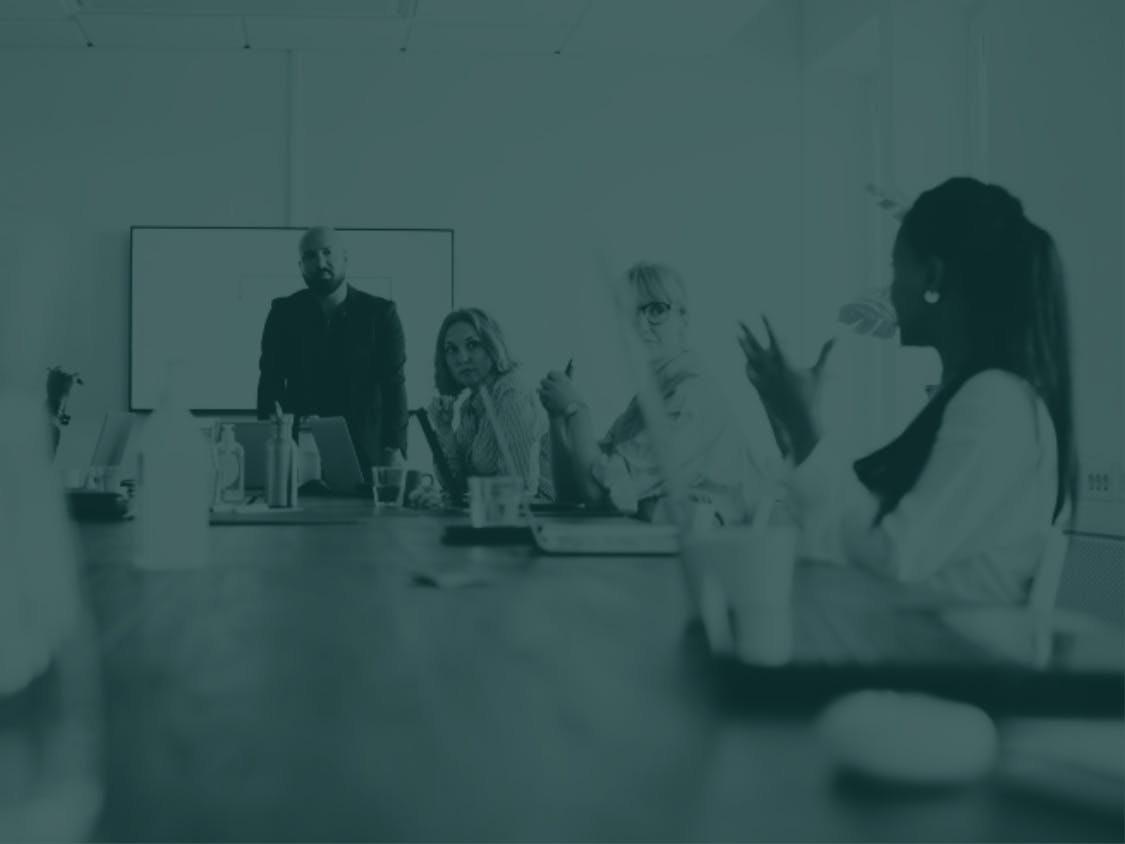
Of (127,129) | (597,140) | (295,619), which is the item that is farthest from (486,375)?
(295,619)

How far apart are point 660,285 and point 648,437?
2.26 feet

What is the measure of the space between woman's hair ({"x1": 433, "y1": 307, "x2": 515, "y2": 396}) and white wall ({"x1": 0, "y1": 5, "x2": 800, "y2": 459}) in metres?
1.45

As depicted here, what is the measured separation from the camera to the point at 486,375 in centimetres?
379

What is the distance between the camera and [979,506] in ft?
5.15

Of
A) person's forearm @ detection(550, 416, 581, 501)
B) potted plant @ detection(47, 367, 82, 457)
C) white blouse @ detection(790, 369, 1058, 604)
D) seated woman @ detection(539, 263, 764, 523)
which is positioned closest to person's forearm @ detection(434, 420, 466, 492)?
seated woman @ detection(539, 263, 764, 523)

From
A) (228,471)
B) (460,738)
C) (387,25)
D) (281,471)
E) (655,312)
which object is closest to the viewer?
(460,738)

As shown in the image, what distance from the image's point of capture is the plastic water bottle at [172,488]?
4.18ft

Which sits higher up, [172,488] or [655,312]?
[655,312]


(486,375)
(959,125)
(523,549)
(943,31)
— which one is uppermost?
(943,31)

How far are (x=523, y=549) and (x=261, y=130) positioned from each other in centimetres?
425

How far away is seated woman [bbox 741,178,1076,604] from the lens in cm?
157

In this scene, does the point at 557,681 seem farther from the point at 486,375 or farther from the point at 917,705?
the point at 486,375

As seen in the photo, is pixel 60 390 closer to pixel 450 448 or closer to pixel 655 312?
pixel 450 448

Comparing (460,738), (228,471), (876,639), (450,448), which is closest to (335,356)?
(450,448)
